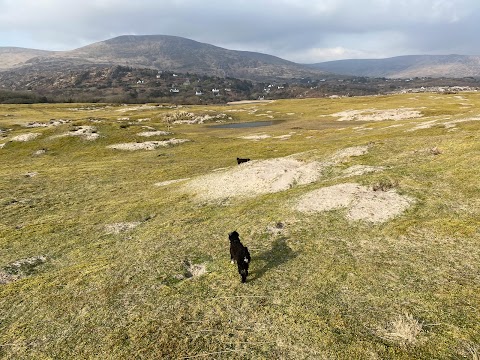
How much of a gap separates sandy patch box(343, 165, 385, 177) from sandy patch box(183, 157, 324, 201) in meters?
2.88

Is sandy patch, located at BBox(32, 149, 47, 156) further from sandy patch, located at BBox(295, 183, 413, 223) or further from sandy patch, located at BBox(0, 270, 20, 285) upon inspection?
sandy patch, located at BBox(295, 183, 413, 223)

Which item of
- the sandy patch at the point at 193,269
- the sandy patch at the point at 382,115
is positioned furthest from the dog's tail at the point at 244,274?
the sandy patch at the point at 382,115

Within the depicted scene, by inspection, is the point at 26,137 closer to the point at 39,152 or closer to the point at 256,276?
the point at 39,152

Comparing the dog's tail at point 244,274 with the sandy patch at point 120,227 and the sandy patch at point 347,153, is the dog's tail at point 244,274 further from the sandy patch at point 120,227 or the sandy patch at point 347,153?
the sandy patch at point 347,153

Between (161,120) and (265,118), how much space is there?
1825 inches

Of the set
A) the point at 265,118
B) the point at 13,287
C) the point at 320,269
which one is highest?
the point at 320,269

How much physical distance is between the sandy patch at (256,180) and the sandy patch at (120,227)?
722cm

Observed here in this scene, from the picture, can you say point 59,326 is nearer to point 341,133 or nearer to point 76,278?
point 76,278

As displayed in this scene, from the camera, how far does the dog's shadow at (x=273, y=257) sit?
1789 cm

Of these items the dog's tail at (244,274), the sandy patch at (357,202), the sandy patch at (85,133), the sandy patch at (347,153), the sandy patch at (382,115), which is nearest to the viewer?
the dog's tail at (244,274)

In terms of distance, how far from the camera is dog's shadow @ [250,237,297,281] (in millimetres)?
17891

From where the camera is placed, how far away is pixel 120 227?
2767cm

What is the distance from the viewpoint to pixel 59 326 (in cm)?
1492

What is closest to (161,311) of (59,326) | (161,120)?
(59,326)
